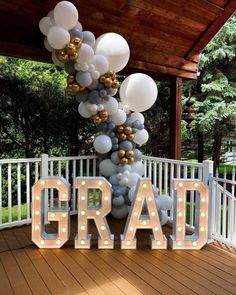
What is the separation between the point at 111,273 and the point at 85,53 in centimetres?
232

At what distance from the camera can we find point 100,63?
338cm

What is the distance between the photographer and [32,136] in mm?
5008

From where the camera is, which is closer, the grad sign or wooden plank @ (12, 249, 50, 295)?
wooden plank @ (12, 249, 50, 295)

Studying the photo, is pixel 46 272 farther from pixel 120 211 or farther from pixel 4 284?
pixel 120 211

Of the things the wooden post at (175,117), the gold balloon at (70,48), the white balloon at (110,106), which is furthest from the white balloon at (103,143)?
the wooden post at (175,117)

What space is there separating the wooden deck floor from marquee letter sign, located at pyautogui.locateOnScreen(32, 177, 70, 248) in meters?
0.10

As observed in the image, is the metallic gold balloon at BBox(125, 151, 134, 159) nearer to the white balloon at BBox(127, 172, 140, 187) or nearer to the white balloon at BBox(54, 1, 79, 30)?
the white balloon at BBox(127, 172, 140, 187)

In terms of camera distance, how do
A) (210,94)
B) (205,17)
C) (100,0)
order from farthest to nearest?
(210,94) < (205,17) < (100,0)

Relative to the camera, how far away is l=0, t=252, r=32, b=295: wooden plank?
7.61 feet

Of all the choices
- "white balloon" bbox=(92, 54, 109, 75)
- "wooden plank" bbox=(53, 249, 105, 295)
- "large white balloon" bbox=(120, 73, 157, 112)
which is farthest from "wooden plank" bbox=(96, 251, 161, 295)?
"white balloon" bbox=(92, 54, 109, 75)

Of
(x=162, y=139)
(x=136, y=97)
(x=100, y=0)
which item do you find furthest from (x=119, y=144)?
(x=162, y=139)

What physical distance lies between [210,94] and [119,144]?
4.79 metres

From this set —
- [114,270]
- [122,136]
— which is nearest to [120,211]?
[122,136]

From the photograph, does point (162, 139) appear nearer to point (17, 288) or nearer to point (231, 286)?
point (231, 286)
